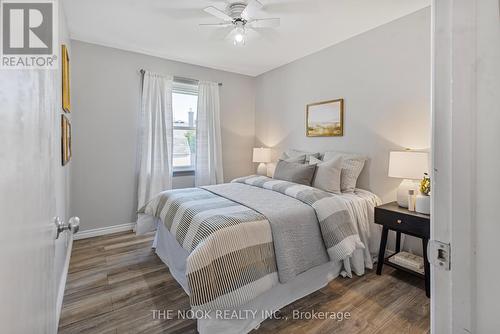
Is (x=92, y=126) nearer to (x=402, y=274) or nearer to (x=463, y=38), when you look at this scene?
(x=463, y=38)

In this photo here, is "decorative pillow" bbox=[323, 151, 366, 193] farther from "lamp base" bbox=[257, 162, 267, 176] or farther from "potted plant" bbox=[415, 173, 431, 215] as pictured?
"lamp base" bbox=[257, 162, 267, 176]

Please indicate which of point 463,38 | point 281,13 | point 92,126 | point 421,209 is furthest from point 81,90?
point 421,209

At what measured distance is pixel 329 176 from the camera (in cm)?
269

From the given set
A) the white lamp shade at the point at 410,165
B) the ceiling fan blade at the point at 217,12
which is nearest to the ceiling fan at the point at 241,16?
the ceiling fan blade at the point at 217,12

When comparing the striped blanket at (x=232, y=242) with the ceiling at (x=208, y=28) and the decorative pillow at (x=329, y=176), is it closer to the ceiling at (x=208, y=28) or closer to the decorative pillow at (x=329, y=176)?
the decorative pillow at (x=329, y=176)

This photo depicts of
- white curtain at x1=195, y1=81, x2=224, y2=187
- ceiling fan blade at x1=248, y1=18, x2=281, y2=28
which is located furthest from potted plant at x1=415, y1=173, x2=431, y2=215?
white curtain at x1=195, y1=81, x2=224, y2=187

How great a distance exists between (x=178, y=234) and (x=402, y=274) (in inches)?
84.0

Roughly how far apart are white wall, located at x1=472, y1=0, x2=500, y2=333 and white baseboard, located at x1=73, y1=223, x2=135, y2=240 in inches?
147

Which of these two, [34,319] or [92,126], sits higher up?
[92,126]

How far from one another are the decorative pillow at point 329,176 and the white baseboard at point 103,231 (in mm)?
2649

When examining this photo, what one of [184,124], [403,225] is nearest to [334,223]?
[403,225]

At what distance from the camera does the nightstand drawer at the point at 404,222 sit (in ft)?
6.57

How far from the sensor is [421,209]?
6.93 feet

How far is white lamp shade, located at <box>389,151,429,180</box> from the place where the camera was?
220 cm
